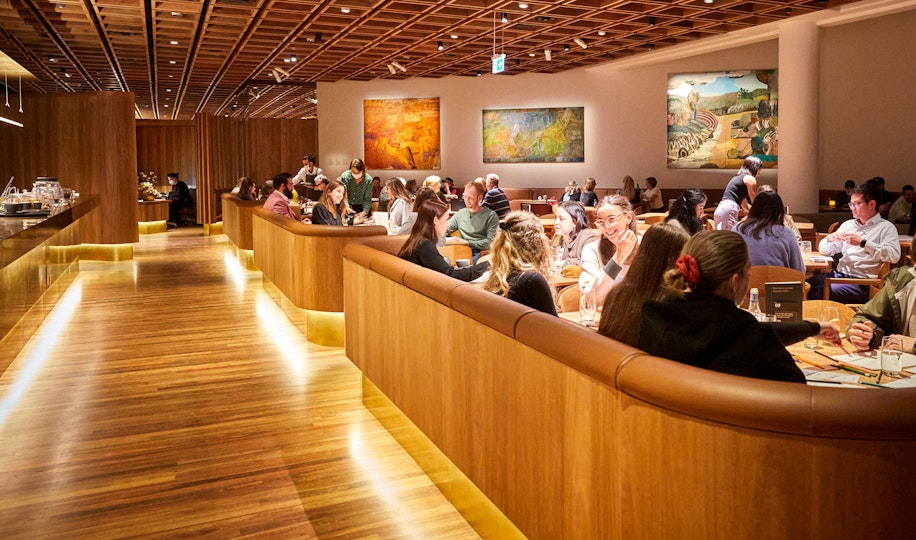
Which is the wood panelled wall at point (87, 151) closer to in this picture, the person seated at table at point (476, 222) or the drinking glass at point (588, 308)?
the person seated at table at point (476, 222)

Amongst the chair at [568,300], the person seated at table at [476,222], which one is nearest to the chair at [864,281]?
the chair at [568,300]

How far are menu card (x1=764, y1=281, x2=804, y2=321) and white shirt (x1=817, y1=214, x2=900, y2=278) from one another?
3375 mm

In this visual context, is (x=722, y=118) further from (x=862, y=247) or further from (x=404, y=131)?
(x=862, y=247)

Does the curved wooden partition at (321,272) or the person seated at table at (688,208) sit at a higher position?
the person seated at table at (688,208)

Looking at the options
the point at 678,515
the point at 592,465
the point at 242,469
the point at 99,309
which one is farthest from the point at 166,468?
the point at 99,309

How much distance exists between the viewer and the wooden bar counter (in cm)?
618

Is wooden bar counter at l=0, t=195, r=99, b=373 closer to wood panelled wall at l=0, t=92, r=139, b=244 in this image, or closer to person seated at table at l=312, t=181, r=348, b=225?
person seated at table at l=312, t=181, r=348, b=225

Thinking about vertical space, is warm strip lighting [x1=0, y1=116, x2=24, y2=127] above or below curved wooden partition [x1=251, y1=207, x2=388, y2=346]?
above

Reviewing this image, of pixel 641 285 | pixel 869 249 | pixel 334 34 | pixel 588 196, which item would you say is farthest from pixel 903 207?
pixel 641 285

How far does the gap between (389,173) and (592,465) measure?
1590 centimetres

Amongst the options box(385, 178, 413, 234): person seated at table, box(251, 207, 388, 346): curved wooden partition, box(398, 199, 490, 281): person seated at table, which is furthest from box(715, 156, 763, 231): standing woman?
box(398, 199, 490, 281): person seated at table

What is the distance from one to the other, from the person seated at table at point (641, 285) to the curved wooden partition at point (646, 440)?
341mm

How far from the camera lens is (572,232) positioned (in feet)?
20.9

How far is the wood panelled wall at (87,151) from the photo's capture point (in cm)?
1310
